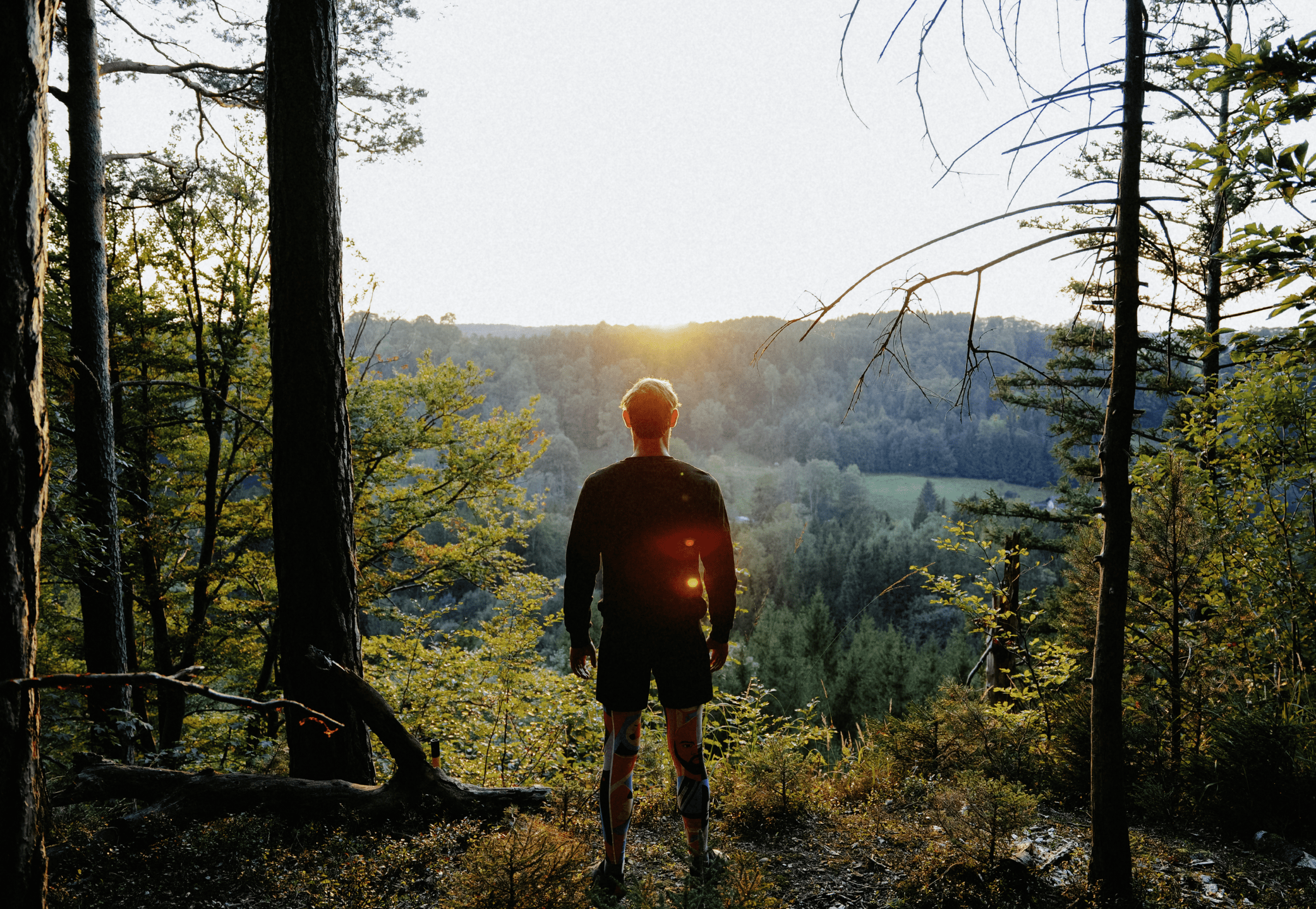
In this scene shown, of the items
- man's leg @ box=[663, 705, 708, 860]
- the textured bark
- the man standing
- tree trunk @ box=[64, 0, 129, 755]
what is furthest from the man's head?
tree trunk @ box=[64, 0, 129, 755]

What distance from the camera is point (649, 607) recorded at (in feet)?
7.44

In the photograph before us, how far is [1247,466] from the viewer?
3795 mm

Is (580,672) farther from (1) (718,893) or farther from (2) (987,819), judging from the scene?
(2) (987,819)

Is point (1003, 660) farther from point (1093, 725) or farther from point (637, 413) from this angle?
point (637, 413)

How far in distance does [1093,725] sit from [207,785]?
3790mm

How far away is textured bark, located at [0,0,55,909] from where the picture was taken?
3.73ft

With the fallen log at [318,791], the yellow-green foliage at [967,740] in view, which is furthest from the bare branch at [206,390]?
the yellow-green foliage at [967,740]

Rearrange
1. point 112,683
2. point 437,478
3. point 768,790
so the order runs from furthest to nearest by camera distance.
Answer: point 437,478, point 768,790, point 112,683

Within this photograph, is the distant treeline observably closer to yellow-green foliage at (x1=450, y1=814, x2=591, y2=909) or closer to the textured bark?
yellow-green foliage at (x1=450, y1=814, x2=591, y2=909)

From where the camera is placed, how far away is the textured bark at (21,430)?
114cm

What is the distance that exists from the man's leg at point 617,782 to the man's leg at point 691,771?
147 millimetres

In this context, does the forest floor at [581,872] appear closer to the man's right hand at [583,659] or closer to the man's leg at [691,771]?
the man's leg at [691,771]

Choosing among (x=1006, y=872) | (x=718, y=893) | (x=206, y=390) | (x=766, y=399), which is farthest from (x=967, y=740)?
(x=766, y=399)

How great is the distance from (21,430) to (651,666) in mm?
1831
